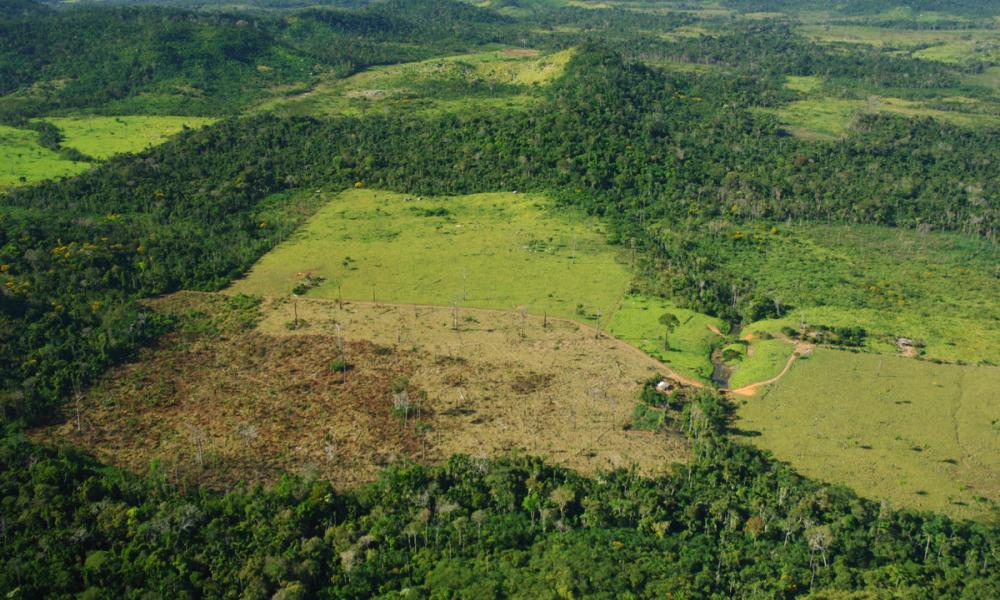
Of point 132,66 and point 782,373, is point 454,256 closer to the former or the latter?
point 782,373

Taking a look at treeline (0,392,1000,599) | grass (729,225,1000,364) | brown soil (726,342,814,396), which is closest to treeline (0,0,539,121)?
grass (729,225,1000,364)

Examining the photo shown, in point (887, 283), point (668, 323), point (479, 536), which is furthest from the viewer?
point (887, 283)

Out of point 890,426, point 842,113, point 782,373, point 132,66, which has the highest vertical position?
point 132,66

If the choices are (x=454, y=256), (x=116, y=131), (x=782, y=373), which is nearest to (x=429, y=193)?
(x=454, y=256)

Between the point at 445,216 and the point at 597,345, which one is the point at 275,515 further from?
the point at 445,216

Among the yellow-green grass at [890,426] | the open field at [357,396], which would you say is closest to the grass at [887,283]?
the yellow-green grass at [890,426]

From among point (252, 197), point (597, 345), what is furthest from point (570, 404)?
point (252, 197)

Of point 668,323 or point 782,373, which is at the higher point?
point 668,323
